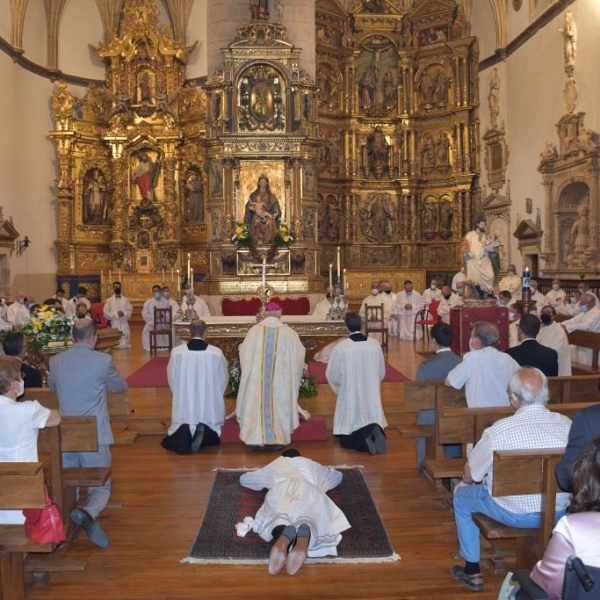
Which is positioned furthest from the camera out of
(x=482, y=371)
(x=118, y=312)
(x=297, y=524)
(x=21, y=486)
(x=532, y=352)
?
(x=118, y=312)

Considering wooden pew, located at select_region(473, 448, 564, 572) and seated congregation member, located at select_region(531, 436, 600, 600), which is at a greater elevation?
seated congregation member, located at select_region(531, 436, 600, 600)

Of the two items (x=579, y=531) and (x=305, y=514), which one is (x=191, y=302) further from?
(x=579, y=531)

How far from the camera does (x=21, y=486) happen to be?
4.17 m

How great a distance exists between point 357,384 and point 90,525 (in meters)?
3.84

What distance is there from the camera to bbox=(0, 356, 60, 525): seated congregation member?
4.55 metres

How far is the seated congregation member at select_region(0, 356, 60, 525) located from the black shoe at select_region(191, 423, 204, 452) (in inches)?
155

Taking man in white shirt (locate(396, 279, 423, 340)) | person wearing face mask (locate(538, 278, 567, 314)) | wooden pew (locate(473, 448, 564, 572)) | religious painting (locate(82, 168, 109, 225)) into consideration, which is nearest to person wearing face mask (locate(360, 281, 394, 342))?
man in white shirt (locate(396, 279, 423, 340))

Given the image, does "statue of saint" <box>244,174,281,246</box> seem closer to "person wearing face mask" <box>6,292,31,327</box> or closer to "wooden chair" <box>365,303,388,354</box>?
"wooden chair" <box>365,303,388,354</box>

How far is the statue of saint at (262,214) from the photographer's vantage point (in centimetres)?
1950

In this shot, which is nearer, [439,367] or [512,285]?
[439,367]

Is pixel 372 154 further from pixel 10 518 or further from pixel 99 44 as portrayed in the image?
pixel 10 518

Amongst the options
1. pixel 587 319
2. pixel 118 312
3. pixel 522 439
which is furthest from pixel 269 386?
pixel 118 312

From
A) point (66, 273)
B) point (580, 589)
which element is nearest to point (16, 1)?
point (66, 273)

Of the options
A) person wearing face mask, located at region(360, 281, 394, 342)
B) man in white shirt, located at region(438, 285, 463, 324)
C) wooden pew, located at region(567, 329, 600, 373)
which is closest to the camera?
wooden pew, located at region(567, 329, 600, 373)
